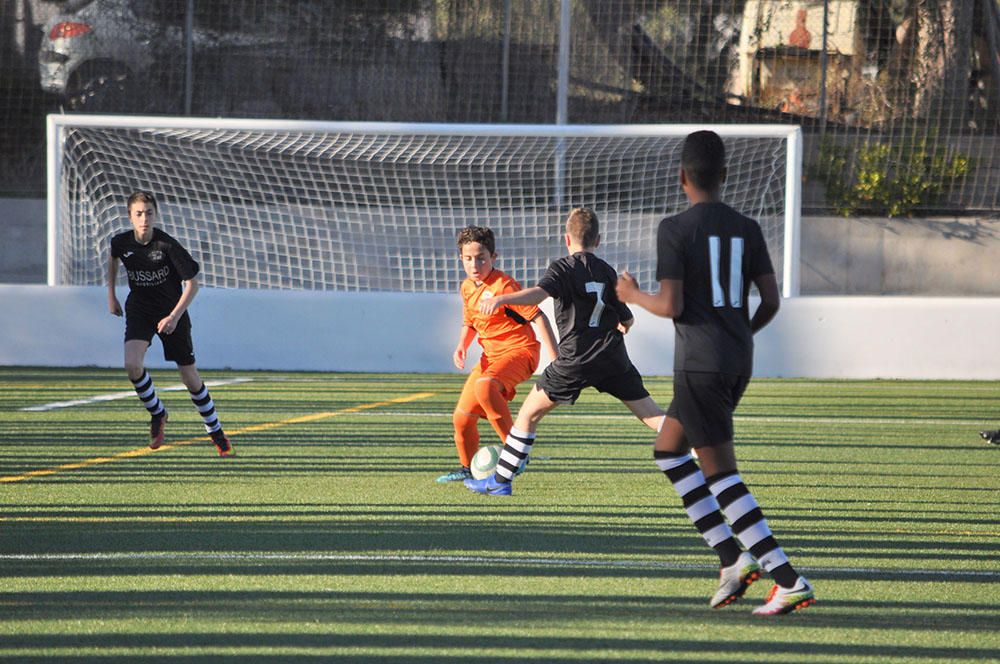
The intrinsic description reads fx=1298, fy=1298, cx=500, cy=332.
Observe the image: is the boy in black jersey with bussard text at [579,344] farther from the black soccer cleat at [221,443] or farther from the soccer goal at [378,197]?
the soccer goal at [378,197]

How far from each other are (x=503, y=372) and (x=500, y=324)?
13.1 inches

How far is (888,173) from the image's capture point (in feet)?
68.5

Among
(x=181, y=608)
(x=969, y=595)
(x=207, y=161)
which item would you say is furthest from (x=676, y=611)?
(x=207, y=161)

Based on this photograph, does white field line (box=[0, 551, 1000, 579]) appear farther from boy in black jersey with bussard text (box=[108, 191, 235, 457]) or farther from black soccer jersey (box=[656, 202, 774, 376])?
boy in black jersey with bussard text (box=[108, 191, 235, 457])

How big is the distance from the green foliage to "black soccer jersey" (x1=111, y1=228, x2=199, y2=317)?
1457cm

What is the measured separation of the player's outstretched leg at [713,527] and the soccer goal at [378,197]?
11.7 meters

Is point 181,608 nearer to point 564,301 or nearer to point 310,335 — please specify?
point 564,301

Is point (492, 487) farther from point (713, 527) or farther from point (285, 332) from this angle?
point (285, 332)

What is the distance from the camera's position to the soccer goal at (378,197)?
54.0 ft

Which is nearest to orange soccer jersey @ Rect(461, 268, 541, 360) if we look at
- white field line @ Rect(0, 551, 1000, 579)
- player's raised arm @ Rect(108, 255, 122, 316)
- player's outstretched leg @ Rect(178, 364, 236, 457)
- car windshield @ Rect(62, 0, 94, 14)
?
player's outstretched leg @ Rect(178, 364, 236, 457)

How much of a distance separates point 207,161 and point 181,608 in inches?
543

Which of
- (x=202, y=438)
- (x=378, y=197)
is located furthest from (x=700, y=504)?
(x=378, y=197)

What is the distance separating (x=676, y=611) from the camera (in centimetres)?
448

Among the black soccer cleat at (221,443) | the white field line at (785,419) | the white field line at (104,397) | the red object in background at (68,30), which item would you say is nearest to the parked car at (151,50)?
the red object in background at (68,30)
